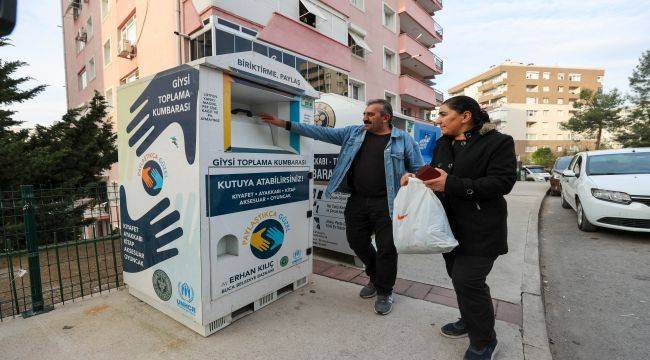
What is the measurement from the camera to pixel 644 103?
28906 millimetres

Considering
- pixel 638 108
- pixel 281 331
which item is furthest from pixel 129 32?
pixel 638 108

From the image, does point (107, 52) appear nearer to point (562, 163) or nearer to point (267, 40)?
point (267, 40)

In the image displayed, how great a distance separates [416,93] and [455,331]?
19015 mm

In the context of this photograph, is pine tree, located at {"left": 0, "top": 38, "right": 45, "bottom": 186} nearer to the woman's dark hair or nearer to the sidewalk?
the sidewalk

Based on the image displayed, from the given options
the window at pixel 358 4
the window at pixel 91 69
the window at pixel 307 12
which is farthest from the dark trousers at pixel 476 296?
the window at pixel 91 69

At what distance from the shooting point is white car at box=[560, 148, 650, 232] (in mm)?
5449

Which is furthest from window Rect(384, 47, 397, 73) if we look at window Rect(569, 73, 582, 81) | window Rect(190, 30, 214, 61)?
window Rect(569, 73, 582, 81)

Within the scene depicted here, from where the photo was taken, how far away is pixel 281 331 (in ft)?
8.53

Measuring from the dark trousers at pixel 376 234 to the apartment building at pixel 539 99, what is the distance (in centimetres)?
6495

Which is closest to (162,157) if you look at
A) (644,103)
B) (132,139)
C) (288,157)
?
(132,139)

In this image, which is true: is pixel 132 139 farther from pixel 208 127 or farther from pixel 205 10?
pixel 205 10

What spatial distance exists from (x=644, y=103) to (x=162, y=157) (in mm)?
39185

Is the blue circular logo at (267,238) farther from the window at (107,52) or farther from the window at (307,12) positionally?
the window at (107,52)

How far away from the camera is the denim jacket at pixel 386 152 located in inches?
113
